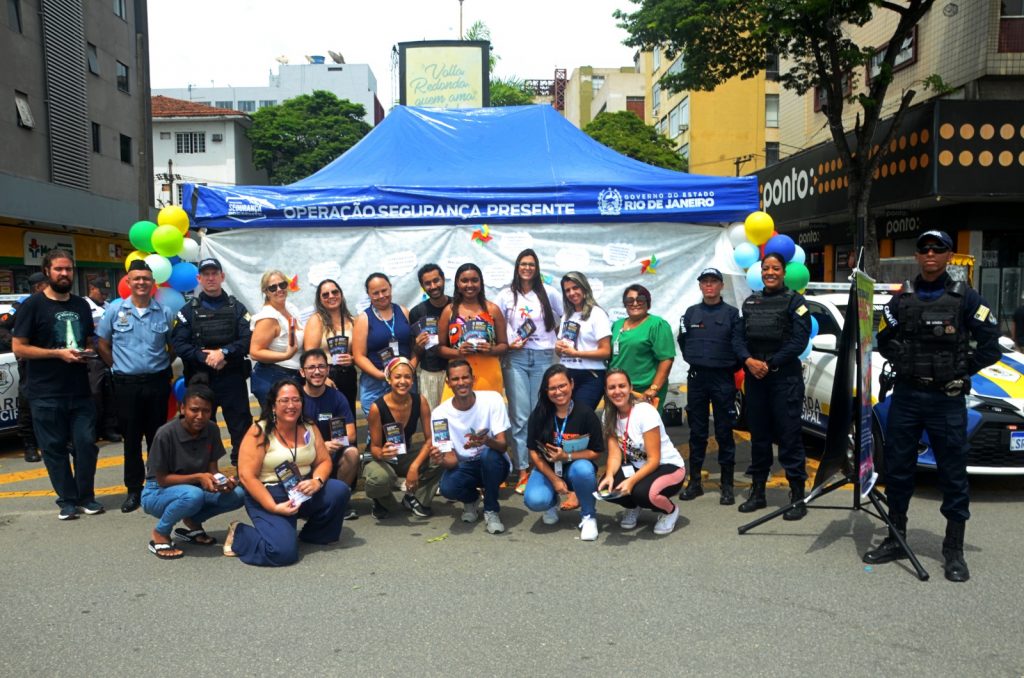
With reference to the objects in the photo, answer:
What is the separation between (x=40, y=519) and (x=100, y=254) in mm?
22876

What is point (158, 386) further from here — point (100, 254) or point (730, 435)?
point (100, 254)

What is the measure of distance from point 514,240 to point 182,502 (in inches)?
148

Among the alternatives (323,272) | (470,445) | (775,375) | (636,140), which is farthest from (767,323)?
(636,140)

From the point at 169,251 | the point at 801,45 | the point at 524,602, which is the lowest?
the point at 524,602

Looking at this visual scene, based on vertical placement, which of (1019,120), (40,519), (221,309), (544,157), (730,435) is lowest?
(40,519)

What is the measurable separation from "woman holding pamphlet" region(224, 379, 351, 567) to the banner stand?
Answer: 2.74 meters

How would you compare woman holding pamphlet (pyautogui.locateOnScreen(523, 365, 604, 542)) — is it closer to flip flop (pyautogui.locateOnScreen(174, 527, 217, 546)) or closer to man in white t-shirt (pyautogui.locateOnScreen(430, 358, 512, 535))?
man in white t-shirt (pyautogui.locateOnScreen(430, 358, 512, 535))

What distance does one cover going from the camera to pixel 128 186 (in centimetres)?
2947

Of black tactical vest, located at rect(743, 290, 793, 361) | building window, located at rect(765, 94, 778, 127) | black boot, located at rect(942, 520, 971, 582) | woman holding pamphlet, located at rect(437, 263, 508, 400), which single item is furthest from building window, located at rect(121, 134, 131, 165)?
black boot, located at rect(942, 520, 971, 582)

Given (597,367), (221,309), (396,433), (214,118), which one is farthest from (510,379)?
(214,118)

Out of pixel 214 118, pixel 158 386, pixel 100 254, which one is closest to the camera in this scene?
pixel 158 386

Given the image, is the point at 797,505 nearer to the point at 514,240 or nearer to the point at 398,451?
the point at 398,451

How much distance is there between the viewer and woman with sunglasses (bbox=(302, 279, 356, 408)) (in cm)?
645

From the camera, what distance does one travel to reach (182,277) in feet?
23.5
